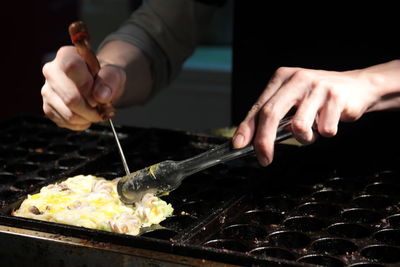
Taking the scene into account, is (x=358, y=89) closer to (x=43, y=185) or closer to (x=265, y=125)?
(x=265, y=125)

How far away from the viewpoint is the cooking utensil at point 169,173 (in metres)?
2.06

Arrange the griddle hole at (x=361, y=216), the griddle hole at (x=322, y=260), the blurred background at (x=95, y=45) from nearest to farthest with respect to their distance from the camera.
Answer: the griddle hole at (x=322, y=260) < the griddle hole at (x=361, y=216) < the blurred background at (x=95, y=45)

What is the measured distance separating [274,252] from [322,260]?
0.44ft

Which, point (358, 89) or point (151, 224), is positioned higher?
point (358, 89)

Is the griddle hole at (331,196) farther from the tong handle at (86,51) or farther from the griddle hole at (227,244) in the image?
the tong handle at (86,51)

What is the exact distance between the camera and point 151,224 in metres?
2.04

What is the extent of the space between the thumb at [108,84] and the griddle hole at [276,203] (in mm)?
622

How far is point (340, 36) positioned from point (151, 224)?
139 cm

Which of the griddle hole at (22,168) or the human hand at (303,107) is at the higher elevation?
the human hand at (303,107)

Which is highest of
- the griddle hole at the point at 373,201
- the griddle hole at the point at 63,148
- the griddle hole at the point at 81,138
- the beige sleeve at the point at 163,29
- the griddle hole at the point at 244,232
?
the beige sleeve at the point at 163,29

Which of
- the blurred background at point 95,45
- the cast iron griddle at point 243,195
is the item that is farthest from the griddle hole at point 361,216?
the blurred background at point 95,45

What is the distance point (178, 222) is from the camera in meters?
2.08

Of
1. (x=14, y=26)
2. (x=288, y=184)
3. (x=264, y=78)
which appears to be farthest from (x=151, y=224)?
(x=14, y=26)

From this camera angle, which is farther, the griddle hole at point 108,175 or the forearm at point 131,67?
the forearm at point 131,67
